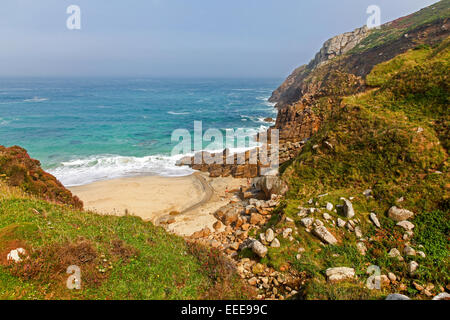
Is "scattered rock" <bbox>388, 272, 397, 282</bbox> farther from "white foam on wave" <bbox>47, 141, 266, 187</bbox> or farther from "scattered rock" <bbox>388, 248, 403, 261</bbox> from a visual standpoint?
"white foam on wave" <bbox>47, 141, 266, 187</bbox>

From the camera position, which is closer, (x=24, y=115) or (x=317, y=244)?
(x=317, y=244)

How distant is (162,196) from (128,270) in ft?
43.5

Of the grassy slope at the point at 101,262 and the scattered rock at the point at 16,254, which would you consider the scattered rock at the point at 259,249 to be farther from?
the scattered rock at the point at 16,254

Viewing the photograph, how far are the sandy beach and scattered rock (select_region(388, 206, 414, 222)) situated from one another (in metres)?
8.66

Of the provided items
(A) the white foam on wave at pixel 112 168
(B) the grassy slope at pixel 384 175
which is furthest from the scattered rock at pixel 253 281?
(A) the white foam on wave at pixel 112 168

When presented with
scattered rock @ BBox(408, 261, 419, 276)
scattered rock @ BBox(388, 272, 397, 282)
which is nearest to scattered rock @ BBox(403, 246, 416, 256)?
scattered rock @ BBox(408, 261, 419, 276)

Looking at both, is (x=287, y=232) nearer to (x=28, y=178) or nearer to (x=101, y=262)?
(x=101, y=262)

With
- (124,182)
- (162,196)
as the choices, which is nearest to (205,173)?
(162,196)

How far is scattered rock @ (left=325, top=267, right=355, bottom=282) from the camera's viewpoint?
6404 millimetres

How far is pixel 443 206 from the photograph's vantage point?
8.02 metres

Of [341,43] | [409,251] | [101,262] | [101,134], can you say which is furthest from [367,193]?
[341,43]

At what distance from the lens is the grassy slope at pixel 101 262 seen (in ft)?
17.3
